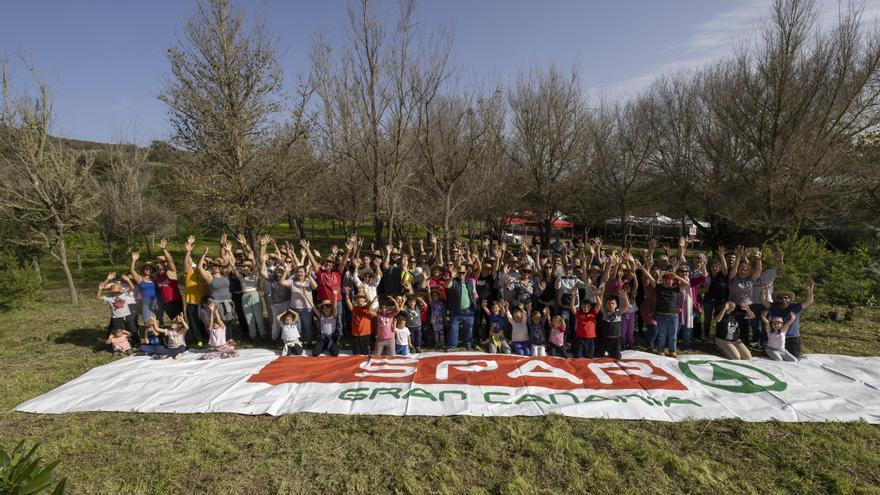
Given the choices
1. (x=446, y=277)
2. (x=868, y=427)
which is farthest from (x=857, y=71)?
(x=446, y=277)

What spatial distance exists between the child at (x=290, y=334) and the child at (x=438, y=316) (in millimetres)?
2716

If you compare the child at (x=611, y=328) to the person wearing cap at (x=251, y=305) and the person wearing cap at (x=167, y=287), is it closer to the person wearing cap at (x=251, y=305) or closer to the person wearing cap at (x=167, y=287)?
the person wearing cap at (x=251, y=305)

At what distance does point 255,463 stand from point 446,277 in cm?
511

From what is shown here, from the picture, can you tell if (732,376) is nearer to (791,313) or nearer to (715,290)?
(791,313)

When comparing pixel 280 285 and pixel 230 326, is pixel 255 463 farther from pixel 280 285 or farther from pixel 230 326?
pixel 230 326

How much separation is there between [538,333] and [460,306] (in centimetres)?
162

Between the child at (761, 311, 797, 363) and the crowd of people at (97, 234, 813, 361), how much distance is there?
20 millimetres

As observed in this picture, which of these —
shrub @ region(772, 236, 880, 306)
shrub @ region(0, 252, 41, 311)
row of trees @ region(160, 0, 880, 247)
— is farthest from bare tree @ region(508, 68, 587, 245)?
shrub @ region(0, 252, 41, 311)

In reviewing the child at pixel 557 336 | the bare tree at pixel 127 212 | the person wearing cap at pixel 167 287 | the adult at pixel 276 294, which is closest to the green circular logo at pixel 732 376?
the child at pixel 557 336

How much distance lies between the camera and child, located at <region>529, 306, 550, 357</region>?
26.0 ft

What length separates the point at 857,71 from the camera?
14.2m

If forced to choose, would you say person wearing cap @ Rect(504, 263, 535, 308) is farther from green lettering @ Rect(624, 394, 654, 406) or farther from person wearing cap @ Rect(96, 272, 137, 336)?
person wearing cap @ Rect(96, 272, 137, 336)

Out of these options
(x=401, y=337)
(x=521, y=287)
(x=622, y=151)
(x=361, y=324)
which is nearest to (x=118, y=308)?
(x=361, y=324)

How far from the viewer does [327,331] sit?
8.22 meters
